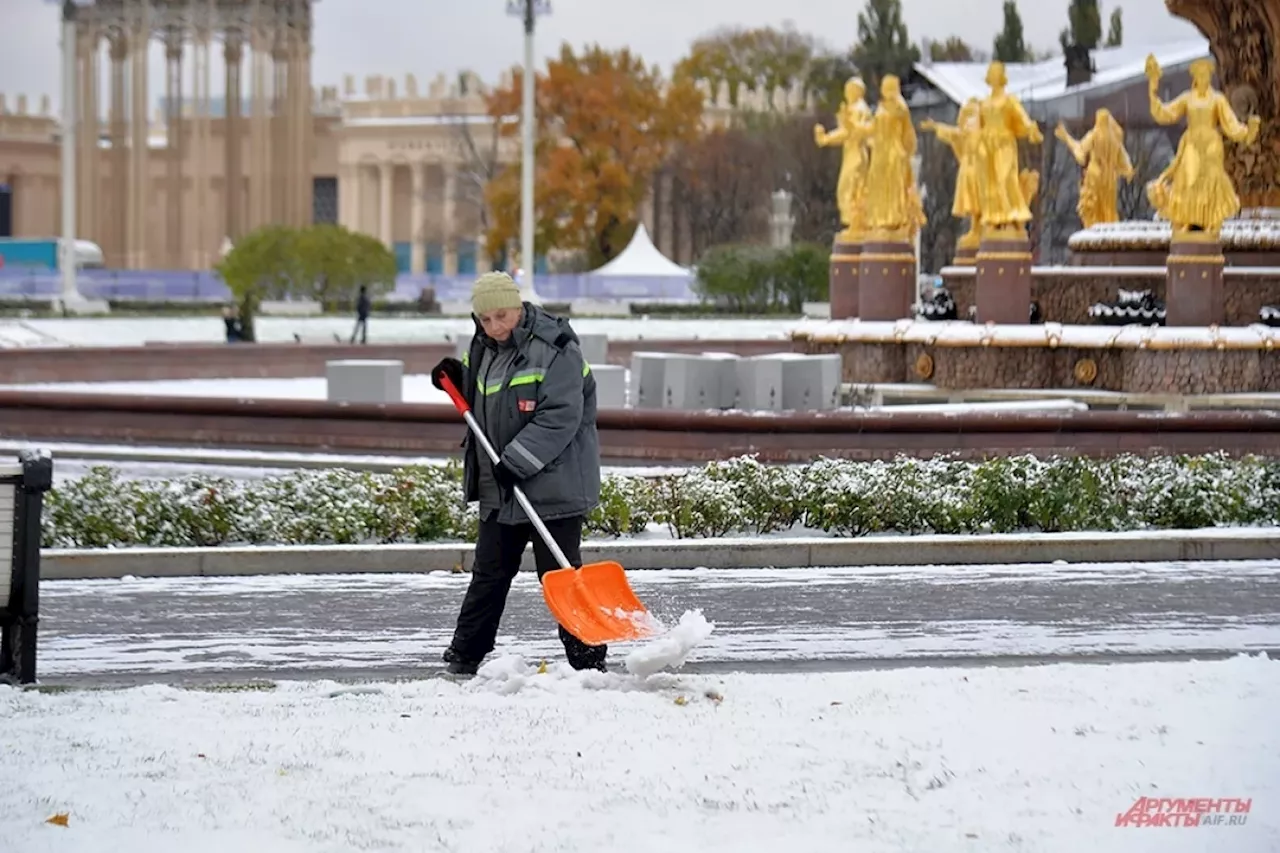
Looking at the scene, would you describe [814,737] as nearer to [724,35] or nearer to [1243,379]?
[1243,379]

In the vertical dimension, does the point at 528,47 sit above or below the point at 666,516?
above

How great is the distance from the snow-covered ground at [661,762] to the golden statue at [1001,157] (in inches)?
742

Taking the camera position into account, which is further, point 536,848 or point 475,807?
point 475,807

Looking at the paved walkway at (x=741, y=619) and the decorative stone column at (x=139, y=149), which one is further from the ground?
the decorative stone column at (x=139, y=149)

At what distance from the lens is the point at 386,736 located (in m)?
7.71

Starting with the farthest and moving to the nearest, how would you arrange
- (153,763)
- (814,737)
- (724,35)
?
(724,35) → (814,737) → (153,763)

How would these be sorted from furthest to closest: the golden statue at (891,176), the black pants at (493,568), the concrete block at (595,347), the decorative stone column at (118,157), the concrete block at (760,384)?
the decorative stone column at (118,157) < the concrete block at (595,347) < the golden statue at (891,176) < the concrete block at (760,384) < the black pants at (493,568)

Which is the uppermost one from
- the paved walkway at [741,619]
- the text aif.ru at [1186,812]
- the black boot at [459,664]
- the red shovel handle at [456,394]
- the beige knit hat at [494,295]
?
the beige knit hat at [494,295]

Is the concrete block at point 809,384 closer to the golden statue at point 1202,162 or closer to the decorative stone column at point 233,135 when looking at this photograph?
the golden statue at point 1202,162

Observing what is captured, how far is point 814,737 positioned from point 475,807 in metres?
1.51

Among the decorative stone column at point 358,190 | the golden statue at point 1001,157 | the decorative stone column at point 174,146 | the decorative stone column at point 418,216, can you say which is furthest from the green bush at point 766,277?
the decorative stone column at point 358,190

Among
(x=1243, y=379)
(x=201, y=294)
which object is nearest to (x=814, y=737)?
(x=1243, y=379)

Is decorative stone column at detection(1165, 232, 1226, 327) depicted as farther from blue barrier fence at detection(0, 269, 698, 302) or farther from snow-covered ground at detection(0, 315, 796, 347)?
blue barrier fence at detection(0, 269, 698, 302)

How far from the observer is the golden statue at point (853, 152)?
3055 cm
